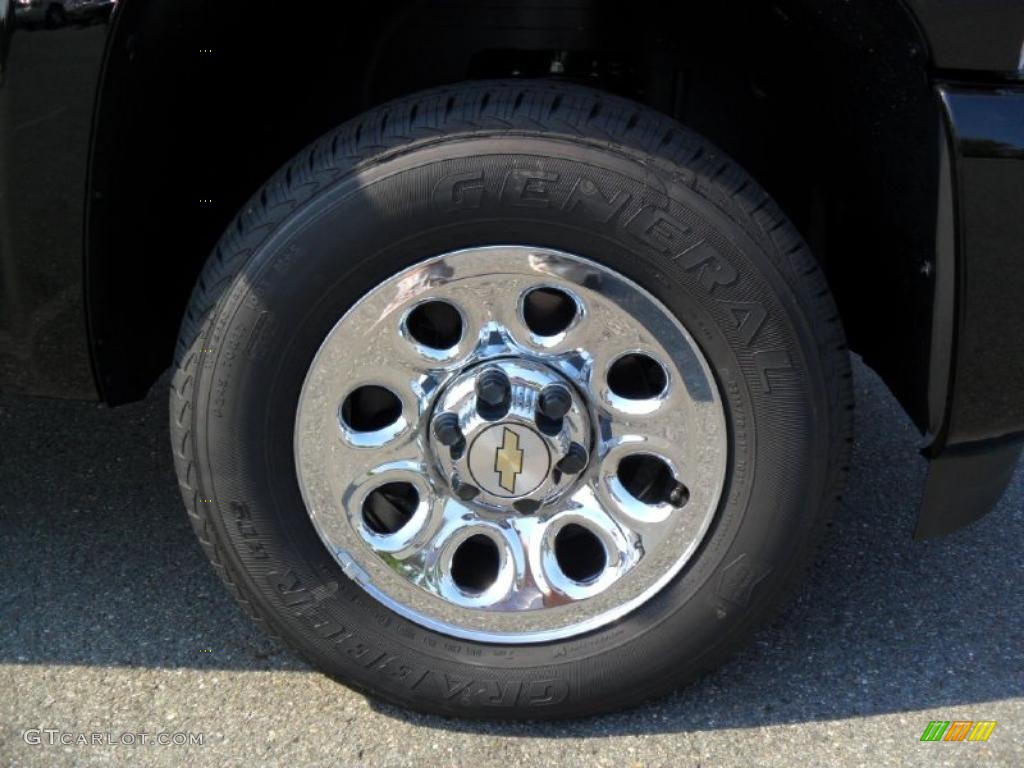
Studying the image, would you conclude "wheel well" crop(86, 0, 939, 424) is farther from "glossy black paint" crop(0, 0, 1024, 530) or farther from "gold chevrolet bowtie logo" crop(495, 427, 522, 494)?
"gold chevrolet bowtie logo" crop(495, 427, 522, 494)

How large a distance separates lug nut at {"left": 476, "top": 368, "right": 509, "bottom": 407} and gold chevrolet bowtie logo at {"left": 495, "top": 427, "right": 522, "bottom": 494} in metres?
0.06

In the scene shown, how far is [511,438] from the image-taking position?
195 cm

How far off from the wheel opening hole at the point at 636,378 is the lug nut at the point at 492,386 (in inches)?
8.7

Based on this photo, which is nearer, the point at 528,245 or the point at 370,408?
the point at 528,245

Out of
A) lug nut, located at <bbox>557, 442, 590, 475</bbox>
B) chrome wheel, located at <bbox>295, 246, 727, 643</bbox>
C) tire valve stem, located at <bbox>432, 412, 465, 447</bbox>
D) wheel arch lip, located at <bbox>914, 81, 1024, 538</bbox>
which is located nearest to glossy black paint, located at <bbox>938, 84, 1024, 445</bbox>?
wheel arch lip, located at <bbox>914, 81, 1024, 538</bbox>

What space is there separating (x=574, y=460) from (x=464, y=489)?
8.2 inches

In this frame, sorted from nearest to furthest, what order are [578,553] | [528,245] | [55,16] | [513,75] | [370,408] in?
[55,16]
[528,245]
[370,408]
[578,553]
[513,75]

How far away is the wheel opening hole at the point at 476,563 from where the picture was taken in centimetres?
212

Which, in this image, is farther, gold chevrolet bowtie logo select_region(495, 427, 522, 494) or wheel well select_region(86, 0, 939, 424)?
gold chevrolet bowtie logo select_region(495, 427, 522, 494)

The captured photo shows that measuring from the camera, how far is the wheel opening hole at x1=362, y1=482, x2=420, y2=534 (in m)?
2.10

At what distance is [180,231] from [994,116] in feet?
4.78

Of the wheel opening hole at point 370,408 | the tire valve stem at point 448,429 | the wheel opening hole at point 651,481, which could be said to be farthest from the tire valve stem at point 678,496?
the wheel opening hole at point 370,408

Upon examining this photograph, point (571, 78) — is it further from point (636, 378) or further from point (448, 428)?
point (448, 428)

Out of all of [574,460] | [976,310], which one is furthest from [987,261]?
[574,460]
